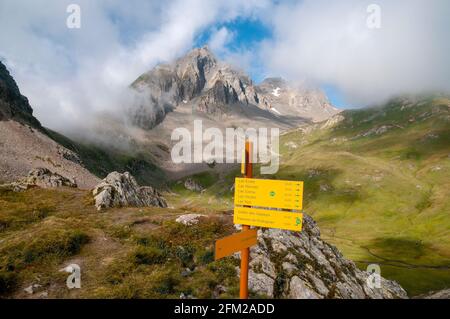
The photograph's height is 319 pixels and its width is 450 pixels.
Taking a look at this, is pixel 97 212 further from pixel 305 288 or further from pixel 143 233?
pixel 305 288

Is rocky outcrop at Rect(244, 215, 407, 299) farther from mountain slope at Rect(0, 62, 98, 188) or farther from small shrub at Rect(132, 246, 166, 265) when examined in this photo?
mountain slope at Rect(0, 62, 98, 188)

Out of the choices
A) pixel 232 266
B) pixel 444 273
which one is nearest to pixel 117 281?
pixel 232 266

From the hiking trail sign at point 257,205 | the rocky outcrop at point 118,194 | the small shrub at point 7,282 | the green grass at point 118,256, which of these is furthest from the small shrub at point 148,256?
the rocky outcrop at point 118,194

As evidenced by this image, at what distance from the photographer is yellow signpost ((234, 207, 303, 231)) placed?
1311 centimetres

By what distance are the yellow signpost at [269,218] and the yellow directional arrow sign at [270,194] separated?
285 mm

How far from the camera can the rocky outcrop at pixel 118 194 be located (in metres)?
43.2

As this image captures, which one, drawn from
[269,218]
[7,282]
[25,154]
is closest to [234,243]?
[269,218]

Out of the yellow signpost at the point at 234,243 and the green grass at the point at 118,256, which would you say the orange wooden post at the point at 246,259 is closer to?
the yellow signpost at the point at 234,243

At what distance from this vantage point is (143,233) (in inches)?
1198

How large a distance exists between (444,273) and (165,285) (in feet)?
451

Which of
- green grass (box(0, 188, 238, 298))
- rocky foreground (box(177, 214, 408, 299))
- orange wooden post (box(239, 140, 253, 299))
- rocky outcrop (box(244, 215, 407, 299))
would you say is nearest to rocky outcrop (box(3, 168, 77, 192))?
green grass (box(0, 188, 238, 298))

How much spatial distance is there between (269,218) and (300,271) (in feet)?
45.6

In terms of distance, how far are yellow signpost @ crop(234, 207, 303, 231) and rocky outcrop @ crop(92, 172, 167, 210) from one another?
31.9 metres

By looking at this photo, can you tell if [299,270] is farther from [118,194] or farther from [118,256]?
[118,194]
